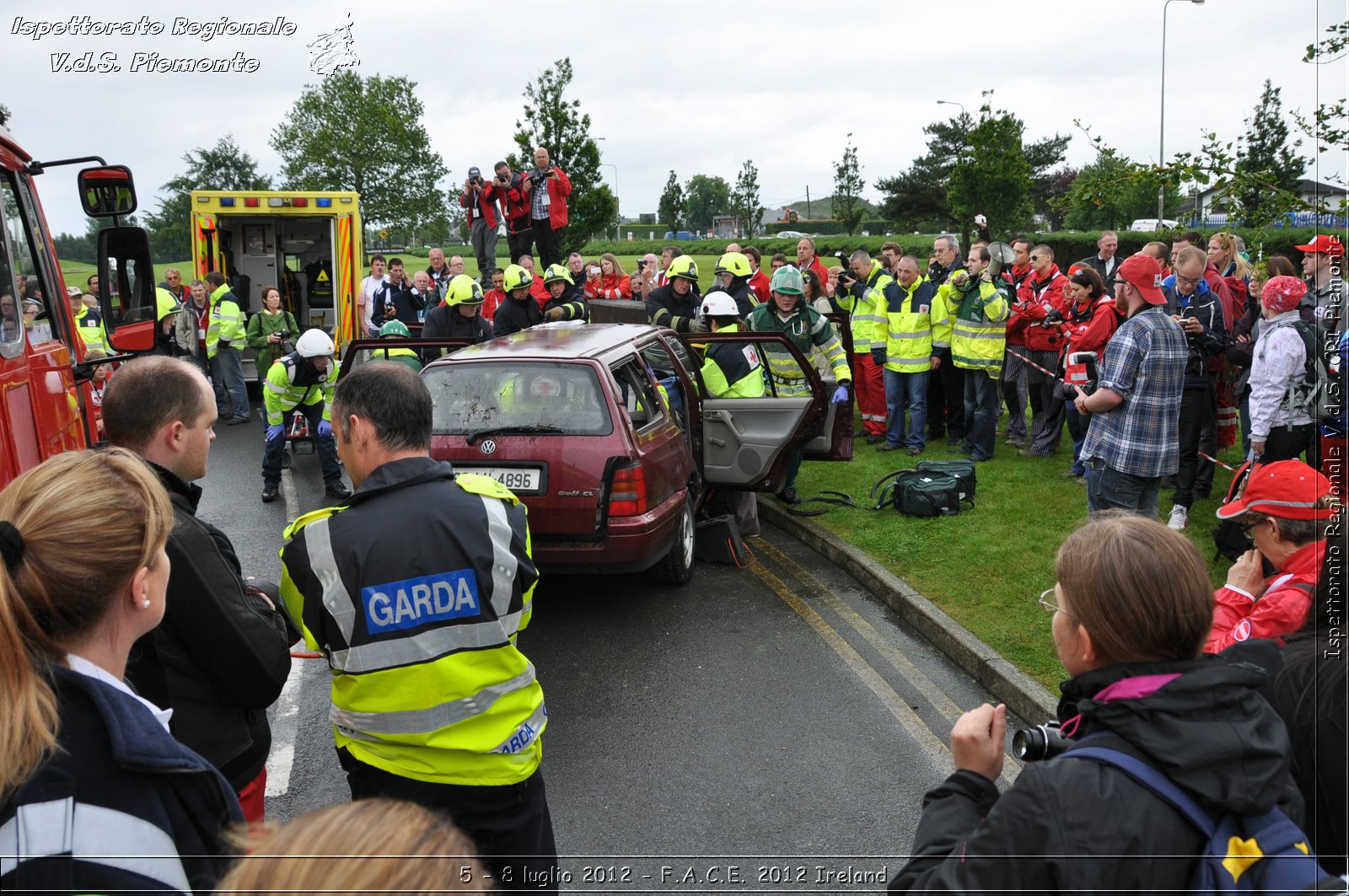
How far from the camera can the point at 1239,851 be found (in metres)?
1.62

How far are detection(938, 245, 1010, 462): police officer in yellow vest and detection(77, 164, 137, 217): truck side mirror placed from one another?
792 cm

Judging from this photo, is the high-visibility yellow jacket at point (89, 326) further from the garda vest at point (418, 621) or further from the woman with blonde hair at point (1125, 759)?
the woman with blonde hair at point (1125, 759)

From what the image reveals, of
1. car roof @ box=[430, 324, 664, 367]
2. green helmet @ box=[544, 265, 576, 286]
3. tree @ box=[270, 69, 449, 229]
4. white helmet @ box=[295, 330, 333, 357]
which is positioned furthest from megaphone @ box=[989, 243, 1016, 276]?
tree @ box=[270, 69, 449, 229]

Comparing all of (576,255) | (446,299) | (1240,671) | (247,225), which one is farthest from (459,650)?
(247,225)

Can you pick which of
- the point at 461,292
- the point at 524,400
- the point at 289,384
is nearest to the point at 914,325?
the point at 461,292

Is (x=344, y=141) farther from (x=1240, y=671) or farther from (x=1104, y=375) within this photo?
(x=1240, y=671)

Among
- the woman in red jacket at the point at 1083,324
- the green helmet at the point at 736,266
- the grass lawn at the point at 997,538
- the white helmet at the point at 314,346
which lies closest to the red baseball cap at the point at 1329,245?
the woman in red jacket at the point at 1083,324

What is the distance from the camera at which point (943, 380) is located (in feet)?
37.2

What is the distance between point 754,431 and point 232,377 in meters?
9.67

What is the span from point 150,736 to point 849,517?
754 centimetres

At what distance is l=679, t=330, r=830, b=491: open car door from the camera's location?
7973 millimetres

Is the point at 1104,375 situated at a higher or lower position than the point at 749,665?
higher

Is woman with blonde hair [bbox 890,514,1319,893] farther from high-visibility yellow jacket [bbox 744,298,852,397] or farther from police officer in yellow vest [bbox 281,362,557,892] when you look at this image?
high-visibility yellow jacket [bbox 744,298,852,397]

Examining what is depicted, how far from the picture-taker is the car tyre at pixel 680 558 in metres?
7.07
